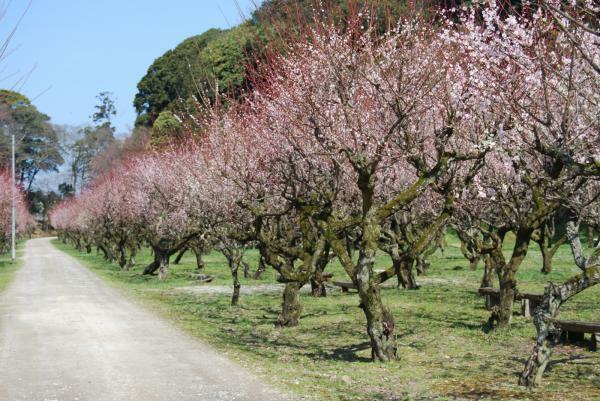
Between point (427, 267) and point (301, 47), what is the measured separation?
21.4m

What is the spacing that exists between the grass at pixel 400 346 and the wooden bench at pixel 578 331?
30cm

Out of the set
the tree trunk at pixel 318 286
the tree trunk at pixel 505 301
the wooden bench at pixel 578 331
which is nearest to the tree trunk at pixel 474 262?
the tree trunk at pixel 318 286

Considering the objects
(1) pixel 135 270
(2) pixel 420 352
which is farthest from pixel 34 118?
(2) pixel 420 352

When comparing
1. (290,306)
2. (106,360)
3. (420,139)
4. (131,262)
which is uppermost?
(420,139)

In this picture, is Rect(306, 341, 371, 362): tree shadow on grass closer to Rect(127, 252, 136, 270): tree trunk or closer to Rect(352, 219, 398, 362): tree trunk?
Rect(352, 219, 398, 362): tree trunk

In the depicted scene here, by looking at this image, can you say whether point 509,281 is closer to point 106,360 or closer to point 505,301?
point 505,301

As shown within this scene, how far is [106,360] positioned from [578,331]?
8.61 m

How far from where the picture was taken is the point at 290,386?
33.4 feet

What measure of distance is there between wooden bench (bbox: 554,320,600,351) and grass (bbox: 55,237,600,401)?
30 centimetres

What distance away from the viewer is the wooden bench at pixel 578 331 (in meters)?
12.0

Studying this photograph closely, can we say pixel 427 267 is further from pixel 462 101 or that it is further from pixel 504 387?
pixel 504 387

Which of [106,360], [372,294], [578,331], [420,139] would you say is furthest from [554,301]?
[106,360]

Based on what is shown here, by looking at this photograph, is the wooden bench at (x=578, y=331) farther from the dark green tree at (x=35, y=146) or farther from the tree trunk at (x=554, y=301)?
the dark green tree at (x=35, y=146)

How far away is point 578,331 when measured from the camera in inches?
492
